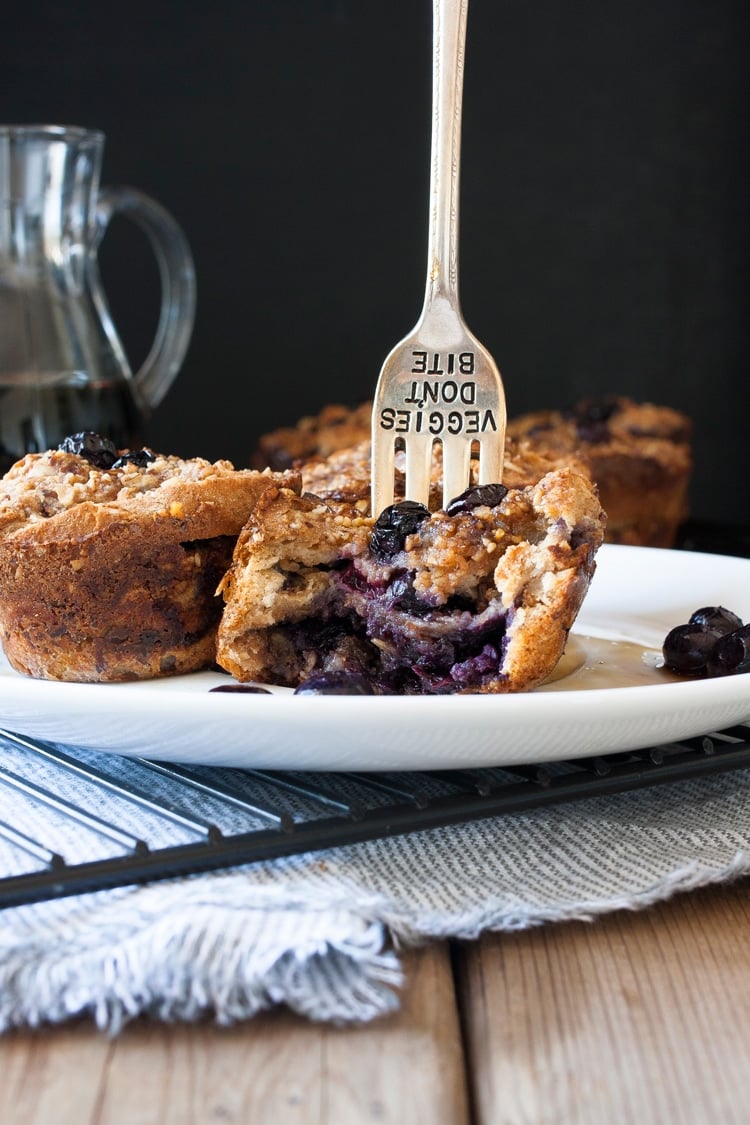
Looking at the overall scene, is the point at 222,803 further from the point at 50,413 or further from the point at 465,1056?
the point at 50,413

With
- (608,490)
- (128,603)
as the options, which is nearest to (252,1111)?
(128,603)

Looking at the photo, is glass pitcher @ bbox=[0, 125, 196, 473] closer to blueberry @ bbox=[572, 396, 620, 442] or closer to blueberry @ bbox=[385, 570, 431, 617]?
blueberry @ bbox=[572, 396, 620, 442]

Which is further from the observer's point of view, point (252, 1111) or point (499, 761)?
point (499, 761)

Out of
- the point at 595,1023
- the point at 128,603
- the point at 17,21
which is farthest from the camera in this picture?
the point at 17,21

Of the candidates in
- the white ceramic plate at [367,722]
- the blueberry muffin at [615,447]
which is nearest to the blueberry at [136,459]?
the white ceramic plate at [367,722]

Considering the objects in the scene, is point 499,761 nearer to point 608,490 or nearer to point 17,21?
point 608,490

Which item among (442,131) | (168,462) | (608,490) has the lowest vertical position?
(608,490)

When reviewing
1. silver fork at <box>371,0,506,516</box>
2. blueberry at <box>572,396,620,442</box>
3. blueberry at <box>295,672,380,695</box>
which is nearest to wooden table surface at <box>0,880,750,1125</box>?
blueberry at <box>295,672,380,695</box>
